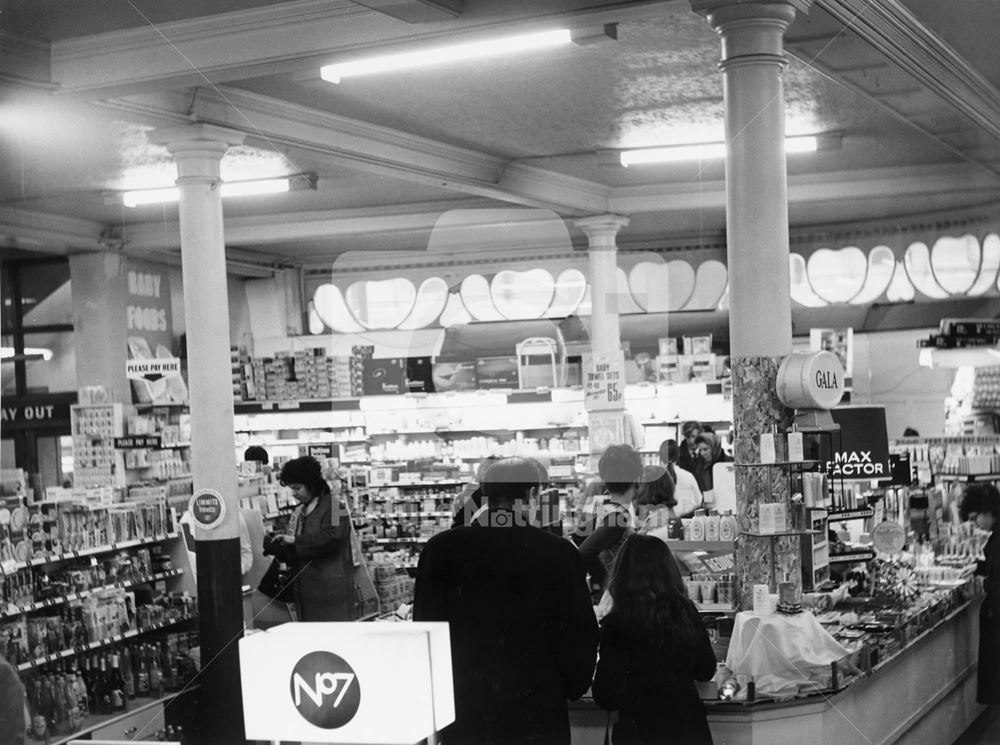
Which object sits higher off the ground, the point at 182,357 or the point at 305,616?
the point at 182,357

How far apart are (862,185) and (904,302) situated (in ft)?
7.62

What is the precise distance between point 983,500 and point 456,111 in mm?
4131

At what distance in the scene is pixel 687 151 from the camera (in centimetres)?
944

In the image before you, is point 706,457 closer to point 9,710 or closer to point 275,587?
point 275,587

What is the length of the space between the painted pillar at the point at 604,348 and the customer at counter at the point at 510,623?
24.5 ft

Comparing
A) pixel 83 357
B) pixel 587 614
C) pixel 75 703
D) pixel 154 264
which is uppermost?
pixel 154 264

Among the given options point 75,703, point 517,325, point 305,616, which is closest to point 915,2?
point 305,616

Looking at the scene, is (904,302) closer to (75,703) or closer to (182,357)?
(182,357)

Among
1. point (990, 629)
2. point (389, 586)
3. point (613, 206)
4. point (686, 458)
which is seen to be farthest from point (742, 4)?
point (613, 206)

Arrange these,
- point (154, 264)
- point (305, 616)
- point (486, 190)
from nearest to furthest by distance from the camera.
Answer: point (305, 616) → point (486, 190) → point (154, 264)

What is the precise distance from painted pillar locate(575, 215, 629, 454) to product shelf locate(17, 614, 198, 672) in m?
4.33

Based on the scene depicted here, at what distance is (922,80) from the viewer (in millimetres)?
7293

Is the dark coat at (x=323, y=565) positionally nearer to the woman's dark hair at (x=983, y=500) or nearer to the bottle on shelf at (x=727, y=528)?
the bottle on shelf at (x=727, y=528)

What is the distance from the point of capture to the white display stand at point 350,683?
8.30 ft
